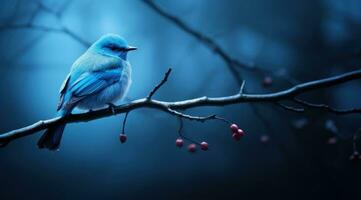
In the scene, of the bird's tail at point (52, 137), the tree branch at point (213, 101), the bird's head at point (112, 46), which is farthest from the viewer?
the bird's head at point (112, 46)

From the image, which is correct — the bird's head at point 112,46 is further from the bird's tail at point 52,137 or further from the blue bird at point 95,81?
the bird's tail at point 52,137

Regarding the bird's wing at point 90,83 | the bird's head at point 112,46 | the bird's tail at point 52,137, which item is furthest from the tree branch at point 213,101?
the bird's head at point 112,46

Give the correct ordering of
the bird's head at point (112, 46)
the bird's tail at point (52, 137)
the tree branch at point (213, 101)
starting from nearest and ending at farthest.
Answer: the tree branch at point (213, 101), the bird's tail at point (52, 137), the bird's head at point (112, 46)

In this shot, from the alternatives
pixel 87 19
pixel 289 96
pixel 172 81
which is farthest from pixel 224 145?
pixel 289 96

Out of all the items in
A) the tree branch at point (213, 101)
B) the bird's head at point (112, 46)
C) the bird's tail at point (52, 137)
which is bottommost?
the bird's tail at point (52, 137)

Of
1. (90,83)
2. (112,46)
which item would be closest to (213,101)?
(90,83)

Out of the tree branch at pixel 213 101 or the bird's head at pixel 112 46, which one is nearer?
the tree branch at pixel 213 101

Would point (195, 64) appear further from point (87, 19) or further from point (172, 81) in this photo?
point (87, 19)

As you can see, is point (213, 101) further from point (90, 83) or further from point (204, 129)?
point (204, 129)

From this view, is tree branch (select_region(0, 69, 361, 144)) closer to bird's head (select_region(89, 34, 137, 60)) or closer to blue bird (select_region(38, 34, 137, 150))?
blue bird (select_region(38, 34, 137, 150))
